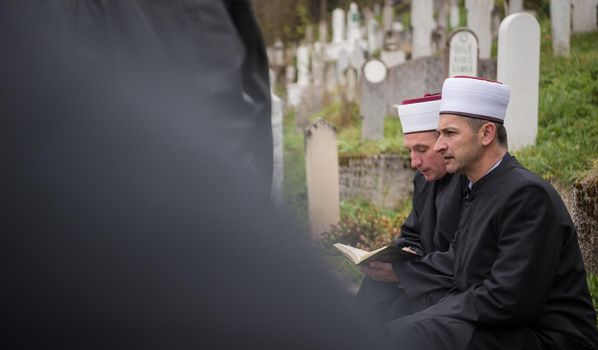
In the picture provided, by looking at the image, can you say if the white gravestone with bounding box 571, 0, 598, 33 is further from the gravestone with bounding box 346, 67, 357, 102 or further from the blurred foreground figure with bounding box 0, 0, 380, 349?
the blurred foreground figure with bounding box 0, 0, 380, 349


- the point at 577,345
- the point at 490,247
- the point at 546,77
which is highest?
the point at 546,77

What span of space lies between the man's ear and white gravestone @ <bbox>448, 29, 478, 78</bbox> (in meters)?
5.80

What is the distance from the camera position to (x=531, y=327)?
9.31 feet

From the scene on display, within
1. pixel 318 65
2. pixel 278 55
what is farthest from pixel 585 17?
pixel 278 55

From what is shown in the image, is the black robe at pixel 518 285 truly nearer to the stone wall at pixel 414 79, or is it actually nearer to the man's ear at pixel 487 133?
the man's ear at pixel 487 133

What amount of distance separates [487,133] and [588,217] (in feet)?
6.72

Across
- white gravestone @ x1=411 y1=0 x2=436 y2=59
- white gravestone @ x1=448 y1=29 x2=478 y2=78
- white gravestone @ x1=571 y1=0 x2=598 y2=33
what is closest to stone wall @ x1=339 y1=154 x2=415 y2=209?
white gravestone @ x1=448 y1=29 x2=478 y2=78

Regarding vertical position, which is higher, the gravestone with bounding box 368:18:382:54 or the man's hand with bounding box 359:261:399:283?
the gravestone with bounding box 368:18:382:54

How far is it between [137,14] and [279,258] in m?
0.40

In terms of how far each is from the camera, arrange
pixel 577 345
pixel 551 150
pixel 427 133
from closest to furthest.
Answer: pixel 577 345 < pixel 427 133 < pixel 551 150

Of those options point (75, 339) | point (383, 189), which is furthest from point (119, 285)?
point (383, 189)

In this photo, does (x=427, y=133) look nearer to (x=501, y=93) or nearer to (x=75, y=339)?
(x=501, y=93)

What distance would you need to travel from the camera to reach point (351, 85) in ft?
51.7

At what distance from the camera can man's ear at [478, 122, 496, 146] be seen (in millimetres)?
3102
